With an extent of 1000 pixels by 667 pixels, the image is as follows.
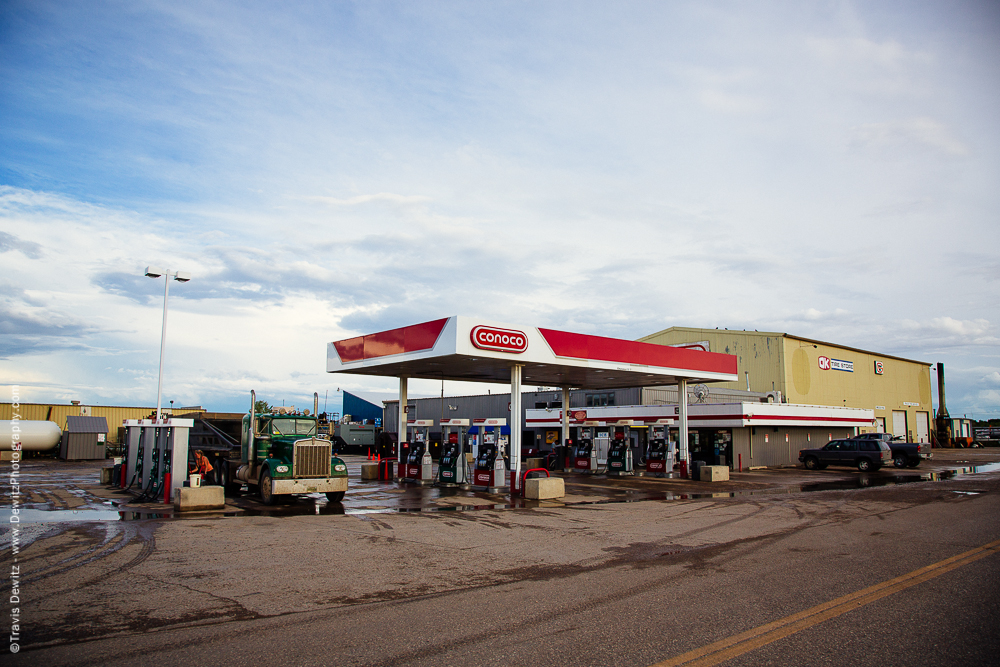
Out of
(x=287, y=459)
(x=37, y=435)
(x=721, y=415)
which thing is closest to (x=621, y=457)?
(x=721, y=415)

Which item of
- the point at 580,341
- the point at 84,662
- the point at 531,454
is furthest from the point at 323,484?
the point at 531,454

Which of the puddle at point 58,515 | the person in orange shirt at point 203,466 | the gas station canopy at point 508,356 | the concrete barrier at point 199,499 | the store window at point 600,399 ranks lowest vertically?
the puddle at point 58,515

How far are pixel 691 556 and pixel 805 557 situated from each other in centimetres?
169

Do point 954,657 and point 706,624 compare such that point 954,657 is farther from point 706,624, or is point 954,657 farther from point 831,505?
point 831,505

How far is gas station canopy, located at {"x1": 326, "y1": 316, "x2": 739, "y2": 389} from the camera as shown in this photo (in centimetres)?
1905

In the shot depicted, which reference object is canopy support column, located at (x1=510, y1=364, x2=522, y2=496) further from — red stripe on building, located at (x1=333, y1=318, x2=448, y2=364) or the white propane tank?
the white propane tank

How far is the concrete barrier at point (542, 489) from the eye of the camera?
18.3m

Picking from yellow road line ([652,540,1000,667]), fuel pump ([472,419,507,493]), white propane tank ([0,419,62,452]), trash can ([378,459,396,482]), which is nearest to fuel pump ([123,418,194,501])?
trash can ([378,459,396,482])

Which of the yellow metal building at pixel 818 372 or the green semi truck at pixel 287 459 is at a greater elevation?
the yellow metal building at pixel 818 372

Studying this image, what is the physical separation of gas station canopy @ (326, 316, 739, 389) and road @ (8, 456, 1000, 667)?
704 centimetres

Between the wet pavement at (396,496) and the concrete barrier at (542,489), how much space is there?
1.01ft

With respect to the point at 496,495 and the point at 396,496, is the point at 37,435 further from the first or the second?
the point at 496,495

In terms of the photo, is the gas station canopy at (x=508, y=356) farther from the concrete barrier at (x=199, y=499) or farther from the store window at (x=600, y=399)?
the store window at (x=600, y=399)

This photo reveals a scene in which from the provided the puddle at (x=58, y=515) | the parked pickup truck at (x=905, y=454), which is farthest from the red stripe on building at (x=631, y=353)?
the puddle at (x=58, y=515)
